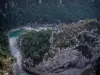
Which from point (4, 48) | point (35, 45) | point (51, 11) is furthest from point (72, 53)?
point (51, 11)

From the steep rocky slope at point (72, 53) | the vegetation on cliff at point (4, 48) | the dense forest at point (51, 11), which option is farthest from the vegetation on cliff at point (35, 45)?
the dense forest at point (51, 11)

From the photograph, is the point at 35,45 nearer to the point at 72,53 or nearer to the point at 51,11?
the point at 72,53

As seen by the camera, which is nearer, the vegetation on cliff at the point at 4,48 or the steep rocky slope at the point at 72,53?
the vegetation on cliff at the point at 4,48

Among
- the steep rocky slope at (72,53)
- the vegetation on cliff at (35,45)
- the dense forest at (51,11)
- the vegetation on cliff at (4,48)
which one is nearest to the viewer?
the vegetation on cliff at (4,48)

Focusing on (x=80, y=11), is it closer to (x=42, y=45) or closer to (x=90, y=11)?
(x=90, y=11)

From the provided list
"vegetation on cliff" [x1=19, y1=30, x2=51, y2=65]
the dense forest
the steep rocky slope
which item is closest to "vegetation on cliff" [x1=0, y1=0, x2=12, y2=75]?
"vegetation on cliff" [x1=19, y1=30, x2=51, y2=65]

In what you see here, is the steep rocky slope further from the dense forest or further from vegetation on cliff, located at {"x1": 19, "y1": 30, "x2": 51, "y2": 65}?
the dense forest

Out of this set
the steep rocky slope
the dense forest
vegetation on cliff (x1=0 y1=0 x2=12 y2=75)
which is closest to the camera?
vegetation on cliff (x1=0 y1=0 x2=12 y2=75)

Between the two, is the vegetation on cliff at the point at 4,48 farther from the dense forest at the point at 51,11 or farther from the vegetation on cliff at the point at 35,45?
the dense forest at the point at 51,11
